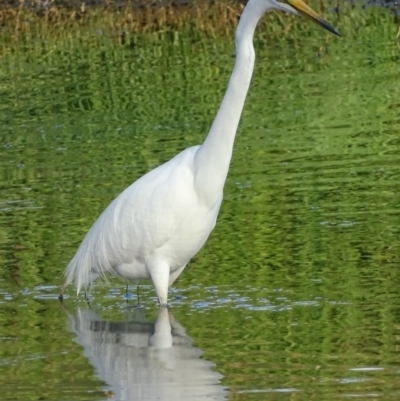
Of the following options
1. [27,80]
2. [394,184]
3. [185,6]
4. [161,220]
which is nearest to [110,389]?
[161,220]

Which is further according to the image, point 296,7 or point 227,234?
point 227,234

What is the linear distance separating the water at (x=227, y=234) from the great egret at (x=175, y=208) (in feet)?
0.89

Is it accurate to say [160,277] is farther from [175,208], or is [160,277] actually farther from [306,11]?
[306,11]

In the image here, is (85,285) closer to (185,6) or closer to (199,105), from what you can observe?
(199,105)

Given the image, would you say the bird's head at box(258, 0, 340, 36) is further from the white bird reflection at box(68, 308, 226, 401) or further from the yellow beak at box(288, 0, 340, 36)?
the white bird reflection at box(68, 308, 226, 401)

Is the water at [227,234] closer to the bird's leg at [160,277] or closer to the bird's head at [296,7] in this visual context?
the bird's leg at [160,277]

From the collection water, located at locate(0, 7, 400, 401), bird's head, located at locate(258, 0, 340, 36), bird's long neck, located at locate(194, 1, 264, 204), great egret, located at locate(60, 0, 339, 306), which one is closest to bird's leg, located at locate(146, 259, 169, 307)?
great egret, located at locate(60, 0, 339, 306)

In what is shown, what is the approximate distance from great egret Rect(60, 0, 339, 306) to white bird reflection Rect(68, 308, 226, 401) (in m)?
0.28

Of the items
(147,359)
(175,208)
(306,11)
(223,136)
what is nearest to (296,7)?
(306,11)

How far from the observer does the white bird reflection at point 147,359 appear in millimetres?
6098

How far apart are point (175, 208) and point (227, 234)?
5.97 ft

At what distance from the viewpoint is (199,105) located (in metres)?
14.3

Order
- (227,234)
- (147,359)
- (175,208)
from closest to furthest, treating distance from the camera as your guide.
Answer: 1. (147,359)
2. (175,208)
3. (227,234)

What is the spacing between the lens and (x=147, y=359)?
6762 millimetres
